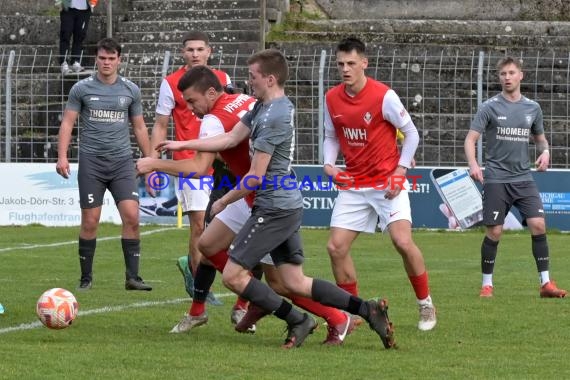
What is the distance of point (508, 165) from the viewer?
1193 centimetres

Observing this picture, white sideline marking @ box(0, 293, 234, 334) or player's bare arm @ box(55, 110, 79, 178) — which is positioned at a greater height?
player's bare arm @ box(55, 110, 79, 178)

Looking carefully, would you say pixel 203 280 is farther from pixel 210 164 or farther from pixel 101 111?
pixel 101 111

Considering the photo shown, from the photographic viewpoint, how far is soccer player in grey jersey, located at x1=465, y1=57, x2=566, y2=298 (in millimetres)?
11883

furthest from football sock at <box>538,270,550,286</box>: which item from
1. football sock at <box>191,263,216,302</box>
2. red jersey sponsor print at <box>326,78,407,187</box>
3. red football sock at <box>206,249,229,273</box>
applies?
red football sock at <box>206,249,229,273</box>

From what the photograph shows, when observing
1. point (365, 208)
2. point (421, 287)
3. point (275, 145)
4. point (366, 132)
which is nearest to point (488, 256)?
point (421, 287)

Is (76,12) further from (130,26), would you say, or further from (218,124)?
(218,124)

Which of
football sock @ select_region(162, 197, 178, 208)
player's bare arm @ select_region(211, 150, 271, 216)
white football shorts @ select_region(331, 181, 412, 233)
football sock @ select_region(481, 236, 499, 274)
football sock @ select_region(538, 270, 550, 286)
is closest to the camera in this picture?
player's bare arm @ select_region(211, 150, 271, 216)

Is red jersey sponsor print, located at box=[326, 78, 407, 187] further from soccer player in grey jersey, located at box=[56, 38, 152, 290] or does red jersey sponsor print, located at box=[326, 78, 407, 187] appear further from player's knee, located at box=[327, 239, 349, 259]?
soccer player in grey jersey, located at box=[56, 38, 152, 290]

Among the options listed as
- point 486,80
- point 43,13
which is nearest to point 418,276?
point 486,80

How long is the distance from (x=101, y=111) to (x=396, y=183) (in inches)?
151

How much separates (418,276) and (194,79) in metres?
2.25

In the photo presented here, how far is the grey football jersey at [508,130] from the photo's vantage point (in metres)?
11.9

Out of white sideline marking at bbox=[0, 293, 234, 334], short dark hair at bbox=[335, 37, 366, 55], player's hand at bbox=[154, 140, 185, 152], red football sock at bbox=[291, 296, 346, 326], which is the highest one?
short dark hair at bbox=[335, 37, 366, 55]

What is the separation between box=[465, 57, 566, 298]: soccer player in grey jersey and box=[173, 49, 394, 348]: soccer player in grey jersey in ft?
12.1
